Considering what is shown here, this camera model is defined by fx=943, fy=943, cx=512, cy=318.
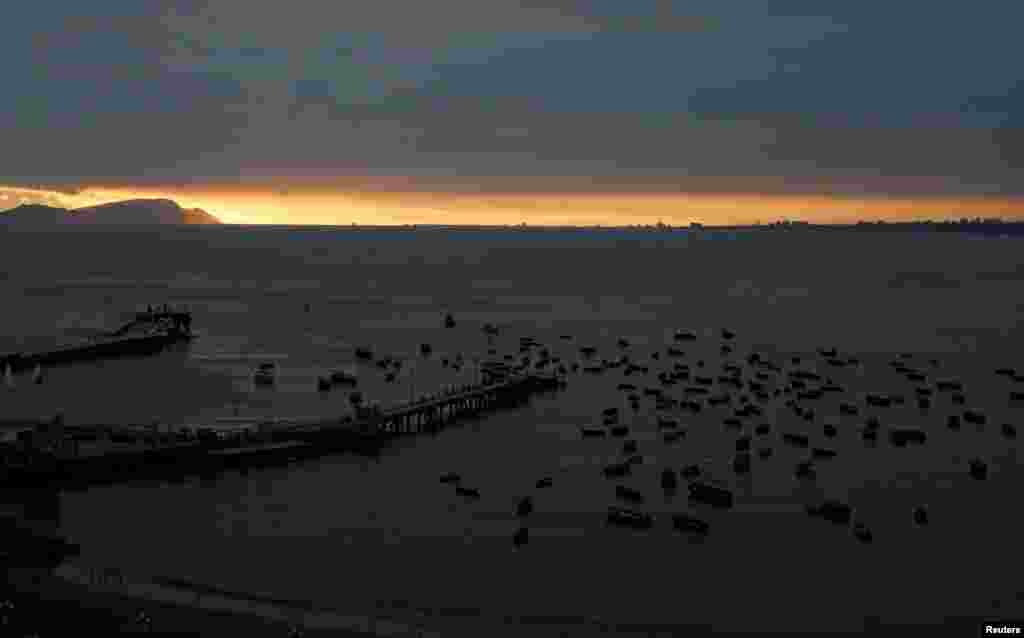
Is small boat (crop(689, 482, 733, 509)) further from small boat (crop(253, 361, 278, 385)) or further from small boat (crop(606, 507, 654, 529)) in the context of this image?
small boat (crop(253, 361, 278, 385))

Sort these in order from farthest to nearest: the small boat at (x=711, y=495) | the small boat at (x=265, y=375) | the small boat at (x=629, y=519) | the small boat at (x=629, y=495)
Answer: the small boat at (x=265, y=375), the small boat at (x=629, y=495), the small boat at (x=711, y=495), the small boat at (x=629, y=519)

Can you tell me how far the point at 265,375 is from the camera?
8162 cm

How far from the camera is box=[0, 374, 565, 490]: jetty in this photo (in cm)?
4772

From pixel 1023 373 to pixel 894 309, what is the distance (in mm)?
72430

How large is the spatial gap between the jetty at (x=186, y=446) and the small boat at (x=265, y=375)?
1530 centimetres

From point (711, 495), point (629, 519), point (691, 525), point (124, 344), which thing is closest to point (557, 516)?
point (629, 519)

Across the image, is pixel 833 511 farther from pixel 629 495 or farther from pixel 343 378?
pixel 343 378

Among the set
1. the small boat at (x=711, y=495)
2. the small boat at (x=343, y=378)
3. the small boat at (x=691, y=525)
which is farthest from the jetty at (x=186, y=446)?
the small boat at (x=691, y=525)

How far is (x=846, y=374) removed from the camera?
3538 inches

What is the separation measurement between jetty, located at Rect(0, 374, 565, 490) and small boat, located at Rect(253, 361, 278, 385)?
1530 centimetres

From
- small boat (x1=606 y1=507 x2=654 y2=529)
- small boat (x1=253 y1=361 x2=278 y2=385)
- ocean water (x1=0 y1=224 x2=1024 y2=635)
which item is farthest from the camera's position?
small boat (x1=253 y1=361 x2=278 y2=385)

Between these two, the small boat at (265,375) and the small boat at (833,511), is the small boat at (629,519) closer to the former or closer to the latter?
the small boat at (833,511)

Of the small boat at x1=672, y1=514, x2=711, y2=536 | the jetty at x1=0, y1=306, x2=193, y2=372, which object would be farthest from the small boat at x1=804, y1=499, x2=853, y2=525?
the jetty at x1=0, y1=306, x2=193, y2=372

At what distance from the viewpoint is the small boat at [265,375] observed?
80.7 meters
